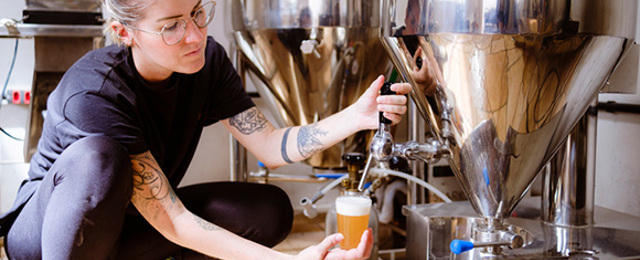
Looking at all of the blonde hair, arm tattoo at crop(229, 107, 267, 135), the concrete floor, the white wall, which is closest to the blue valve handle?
arm tattoo at crop(229, 107, 267, 135)

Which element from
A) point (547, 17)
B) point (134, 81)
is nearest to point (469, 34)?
point (547, 17)

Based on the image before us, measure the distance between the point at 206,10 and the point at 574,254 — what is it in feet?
2.94

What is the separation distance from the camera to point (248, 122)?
1509mm

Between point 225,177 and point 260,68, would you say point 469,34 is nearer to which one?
point 260,68

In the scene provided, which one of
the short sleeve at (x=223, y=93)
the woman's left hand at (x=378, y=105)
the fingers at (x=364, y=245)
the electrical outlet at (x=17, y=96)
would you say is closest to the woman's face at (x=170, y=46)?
the short sleeve at (x=223, y=93)

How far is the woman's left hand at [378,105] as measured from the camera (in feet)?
3.84

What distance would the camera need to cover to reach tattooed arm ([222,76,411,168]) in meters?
1.31

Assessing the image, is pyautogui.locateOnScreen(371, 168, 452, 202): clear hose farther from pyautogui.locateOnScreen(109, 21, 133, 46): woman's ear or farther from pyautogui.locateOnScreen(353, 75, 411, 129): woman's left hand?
pyautogui.locateOnScreen(109, 21, 133, 46): woman's ear

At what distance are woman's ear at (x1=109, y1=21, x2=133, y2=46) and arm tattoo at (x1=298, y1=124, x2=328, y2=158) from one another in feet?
1.50

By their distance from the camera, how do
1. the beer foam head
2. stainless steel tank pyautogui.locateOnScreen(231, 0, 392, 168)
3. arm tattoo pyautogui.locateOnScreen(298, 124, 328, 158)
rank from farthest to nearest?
stainless steel tank pyautogui.locateOnScreen(231, 0, 392, 168) → arm tattoo pyautogui.locateOnScreen(298, 124, 328, 158) → the beer foam head

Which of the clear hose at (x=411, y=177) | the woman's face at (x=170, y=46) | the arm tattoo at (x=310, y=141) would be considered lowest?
the clear hose at (x=411, y=177)

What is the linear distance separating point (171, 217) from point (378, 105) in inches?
17.8

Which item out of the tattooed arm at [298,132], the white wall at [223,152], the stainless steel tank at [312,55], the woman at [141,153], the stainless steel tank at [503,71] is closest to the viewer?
the stainless steel tank at [503,71]

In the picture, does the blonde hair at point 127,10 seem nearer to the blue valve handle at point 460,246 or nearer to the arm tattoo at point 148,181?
the arm tattoo at point 148,181
